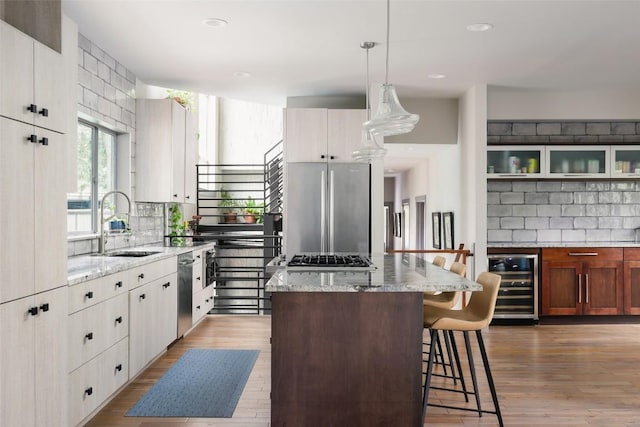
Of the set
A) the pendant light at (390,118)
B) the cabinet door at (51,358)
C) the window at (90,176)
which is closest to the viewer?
the cabinet door at (51,358)

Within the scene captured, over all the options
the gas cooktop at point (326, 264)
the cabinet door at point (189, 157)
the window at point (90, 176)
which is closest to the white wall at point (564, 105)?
the cabinet door at point (189, 157)

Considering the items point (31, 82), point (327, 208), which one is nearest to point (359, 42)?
point (327, 208)

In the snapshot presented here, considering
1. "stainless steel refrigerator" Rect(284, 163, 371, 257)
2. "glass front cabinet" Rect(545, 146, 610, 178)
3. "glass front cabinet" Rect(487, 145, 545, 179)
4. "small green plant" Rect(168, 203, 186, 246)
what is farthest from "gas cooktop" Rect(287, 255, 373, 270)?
"glass front cabinet" Rect(545, 146, 610, 178)

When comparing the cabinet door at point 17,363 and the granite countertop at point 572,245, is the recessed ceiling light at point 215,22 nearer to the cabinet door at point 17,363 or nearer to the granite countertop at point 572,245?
the cabinet door at point 17,363

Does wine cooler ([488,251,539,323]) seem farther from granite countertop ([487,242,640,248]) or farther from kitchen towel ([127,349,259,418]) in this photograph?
kitchen towel ([127,349,259,418])

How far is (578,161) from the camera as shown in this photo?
21.2 feet

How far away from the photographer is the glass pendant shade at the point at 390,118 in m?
2.92

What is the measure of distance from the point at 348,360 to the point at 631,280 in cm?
481

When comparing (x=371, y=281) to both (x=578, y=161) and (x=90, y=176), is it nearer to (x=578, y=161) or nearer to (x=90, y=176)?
(x=90, y=176)

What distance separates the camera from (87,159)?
4.75 metres

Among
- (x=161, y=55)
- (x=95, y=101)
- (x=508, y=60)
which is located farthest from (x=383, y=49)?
(x=95, y=101)

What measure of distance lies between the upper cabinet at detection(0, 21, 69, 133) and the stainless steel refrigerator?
11.1 ft

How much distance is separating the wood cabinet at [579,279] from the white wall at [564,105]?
158 centimetres

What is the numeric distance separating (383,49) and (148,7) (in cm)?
196
